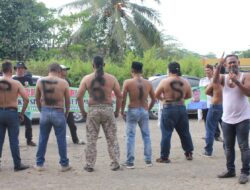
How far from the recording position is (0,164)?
26.0 feet

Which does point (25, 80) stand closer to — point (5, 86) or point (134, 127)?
point (5, 86)

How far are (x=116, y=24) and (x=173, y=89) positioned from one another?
18.2 metres

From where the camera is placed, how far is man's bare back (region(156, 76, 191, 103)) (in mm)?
8070

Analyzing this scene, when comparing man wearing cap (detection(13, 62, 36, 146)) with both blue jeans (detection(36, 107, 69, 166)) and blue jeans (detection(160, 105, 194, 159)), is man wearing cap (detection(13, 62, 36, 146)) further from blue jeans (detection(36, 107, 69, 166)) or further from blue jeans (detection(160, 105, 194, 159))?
blue jeans (detection(160, 105, 194, 159))

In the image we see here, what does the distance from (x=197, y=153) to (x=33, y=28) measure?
18682 mm

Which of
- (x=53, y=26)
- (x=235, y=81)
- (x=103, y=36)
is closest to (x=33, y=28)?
(x=53, y=26)

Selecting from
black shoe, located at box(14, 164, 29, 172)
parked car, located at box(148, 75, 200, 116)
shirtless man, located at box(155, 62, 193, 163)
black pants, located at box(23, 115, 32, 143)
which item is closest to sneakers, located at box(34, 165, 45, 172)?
black shoe, located at box(14, 164, 29, 172)

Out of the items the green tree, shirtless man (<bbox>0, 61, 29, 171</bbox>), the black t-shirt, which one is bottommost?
shirtless man (<bbox>0, 61, 29, 171</bbox>)

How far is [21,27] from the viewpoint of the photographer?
80.4 feet

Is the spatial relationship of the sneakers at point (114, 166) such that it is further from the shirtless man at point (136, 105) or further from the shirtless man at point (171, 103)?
the shirtless man at point (171, 103)

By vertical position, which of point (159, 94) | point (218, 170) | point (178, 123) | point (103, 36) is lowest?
point (218, 170)

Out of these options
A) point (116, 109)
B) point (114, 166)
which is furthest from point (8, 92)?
point (114, 166)

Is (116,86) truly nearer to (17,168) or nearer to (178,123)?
(178,123)

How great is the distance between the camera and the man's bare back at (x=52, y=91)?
7.47 meters
